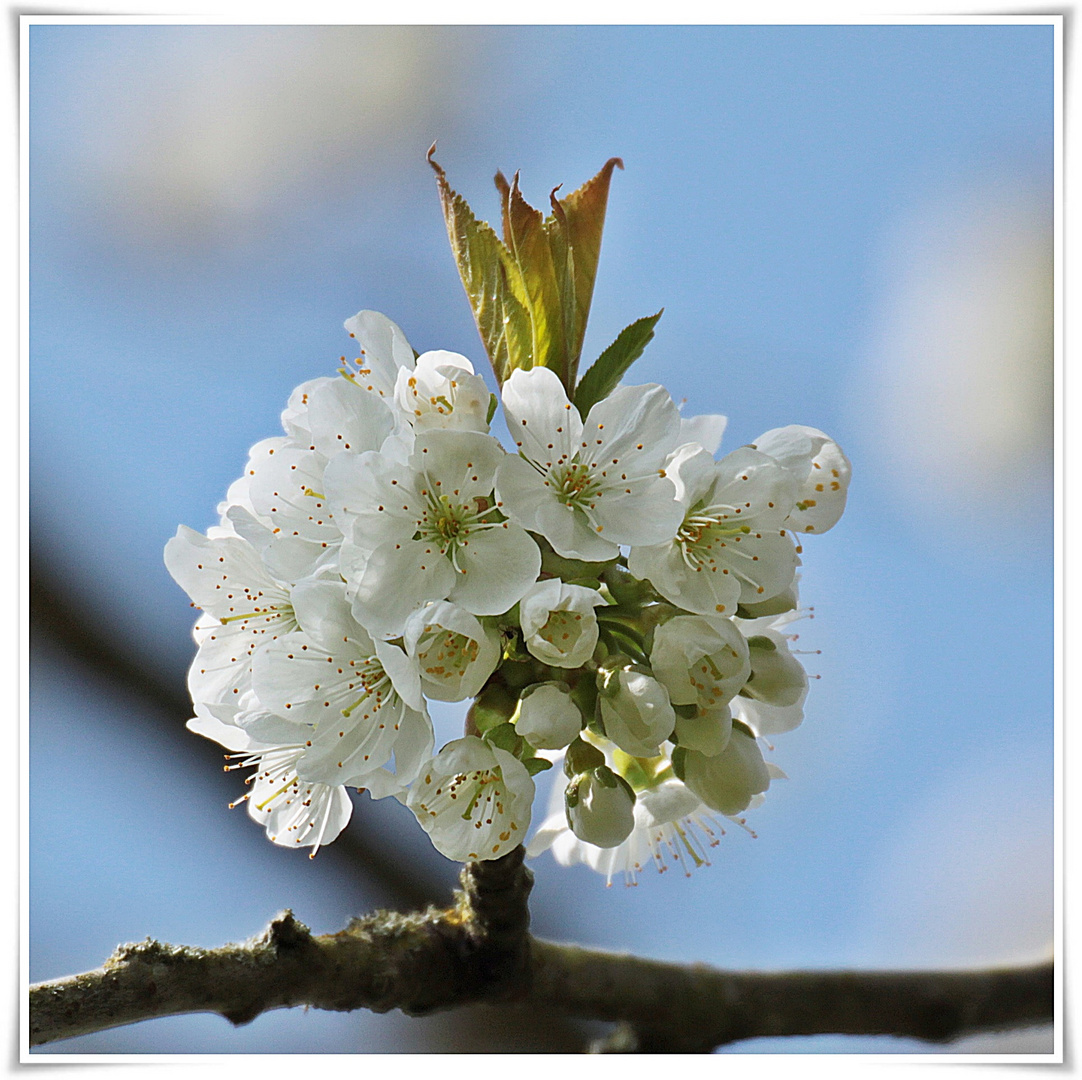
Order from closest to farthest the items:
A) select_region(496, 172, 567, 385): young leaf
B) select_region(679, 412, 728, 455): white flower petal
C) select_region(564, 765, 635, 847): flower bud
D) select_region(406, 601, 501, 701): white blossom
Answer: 1. select_region(406, 601, 501, 701): white blossom
2. select_region(564, 765, 635, 847): flower bud
3. select_region(496, 172, 567, 385): young leaf
4. select_region(679, 412, 728, 455): white flower petal

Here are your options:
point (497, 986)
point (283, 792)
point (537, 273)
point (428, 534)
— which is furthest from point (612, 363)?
point (497, 986)

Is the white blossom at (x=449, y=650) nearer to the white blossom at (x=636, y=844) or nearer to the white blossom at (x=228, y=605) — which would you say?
the white blossom at (x=228, y=605)

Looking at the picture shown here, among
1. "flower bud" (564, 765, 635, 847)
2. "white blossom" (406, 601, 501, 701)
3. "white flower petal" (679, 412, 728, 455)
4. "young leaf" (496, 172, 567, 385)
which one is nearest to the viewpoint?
"white blossom" (406, 601, 501, 701)

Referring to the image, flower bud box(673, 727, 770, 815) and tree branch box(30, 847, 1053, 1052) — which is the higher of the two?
flower bud box(673, 727, 770, 815)

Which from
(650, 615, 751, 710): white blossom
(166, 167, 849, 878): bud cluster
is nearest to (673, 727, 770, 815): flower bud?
(166, 167, 849, 878): bud cluster

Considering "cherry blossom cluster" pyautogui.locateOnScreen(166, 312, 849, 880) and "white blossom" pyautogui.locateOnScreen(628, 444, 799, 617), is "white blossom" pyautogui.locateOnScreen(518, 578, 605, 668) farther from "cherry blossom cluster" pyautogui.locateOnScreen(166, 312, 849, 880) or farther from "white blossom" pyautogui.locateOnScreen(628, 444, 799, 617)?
"white blossom" pyautogui.locateOnScreen(628, 444, 799, 617)

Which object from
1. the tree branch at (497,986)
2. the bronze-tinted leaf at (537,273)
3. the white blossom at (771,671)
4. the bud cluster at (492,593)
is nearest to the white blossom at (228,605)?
the bud cluster at (492,593)
